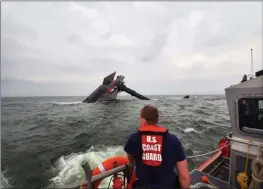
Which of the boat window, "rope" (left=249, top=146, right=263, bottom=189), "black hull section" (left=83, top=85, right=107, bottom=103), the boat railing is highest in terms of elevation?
"black hull section" (left=83, top=85, right=107, bottom=103)

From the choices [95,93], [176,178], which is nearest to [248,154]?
[176,178]

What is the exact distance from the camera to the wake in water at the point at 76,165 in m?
7.34

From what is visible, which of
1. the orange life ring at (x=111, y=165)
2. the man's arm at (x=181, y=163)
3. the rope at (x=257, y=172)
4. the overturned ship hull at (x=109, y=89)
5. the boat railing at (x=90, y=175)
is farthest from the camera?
the overturned ship hull at (x=109, y=89)

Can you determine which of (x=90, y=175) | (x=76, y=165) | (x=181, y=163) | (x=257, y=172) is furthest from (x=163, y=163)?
(x=76, y=165)

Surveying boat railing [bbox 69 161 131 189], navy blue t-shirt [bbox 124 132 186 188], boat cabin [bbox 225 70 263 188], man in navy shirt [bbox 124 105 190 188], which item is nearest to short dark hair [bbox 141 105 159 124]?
man in navy shirt [bbox 124 105 190 188]

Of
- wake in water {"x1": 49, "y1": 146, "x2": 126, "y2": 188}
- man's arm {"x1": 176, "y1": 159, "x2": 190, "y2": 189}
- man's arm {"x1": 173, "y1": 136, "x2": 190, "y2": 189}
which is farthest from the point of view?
wake in water {"x1": 49, "y1": 146, "x2": 126, "y2": 188}

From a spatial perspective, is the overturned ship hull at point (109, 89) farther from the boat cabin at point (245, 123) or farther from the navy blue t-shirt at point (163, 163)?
the navy blue t-shirt at point (163, 163)

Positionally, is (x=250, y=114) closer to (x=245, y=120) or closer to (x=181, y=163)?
(x=245, y=120)

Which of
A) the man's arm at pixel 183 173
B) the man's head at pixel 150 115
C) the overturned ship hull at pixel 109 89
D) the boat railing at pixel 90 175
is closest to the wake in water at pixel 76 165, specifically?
the boat railing at pixel 90 175

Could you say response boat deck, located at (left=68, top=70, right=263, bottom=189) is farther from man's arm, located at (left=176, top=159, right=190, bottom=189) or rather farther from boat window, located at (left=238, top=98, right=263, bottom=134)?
man's arm, located at (left=176, top=159, right=190, bottom=189)

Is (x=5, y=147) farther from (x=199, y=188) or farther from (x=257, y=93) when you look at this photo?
(x=257, y=93)

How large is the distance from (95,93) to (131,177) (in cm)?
4270

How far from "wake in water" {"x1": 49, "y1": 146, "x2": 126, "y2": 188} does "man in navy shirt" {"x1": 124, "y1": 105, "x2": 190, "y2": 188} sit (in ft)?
14.2

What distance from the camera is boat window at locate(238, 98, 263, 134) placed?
4617 millimetres
